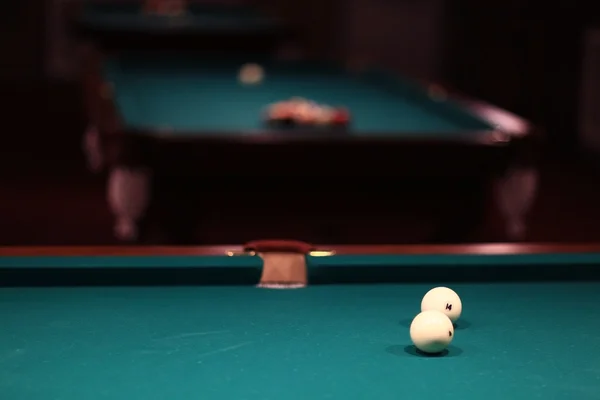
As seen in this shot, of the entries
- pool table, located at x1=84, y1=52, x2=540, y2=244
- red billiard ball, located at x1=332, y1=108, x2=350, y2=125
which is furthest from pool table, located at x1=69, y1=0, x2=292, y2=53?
red billiard ball, located at x1=332, y1=108, x2=350, y2=125

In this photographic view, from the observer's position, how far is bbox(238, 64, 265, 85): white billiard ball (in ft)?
16.9

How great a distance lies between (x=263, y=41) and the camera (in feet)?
22.7

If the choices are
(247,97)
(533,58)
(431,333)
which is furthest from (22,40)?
(431,333)

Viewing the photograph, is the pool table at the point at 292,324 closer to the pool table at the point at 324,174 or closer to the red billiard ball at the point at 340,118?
the pool table at the point at 324,174

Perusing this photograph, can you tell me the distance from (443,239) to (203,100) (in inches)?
51.8

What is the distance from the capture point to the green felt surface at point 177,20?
6.95 m

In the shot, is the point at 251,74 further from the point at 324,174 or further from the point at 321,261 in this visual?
the point at 321,261

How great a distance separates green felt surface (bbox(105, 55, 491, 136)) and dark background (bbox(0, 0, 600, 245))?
618 mm

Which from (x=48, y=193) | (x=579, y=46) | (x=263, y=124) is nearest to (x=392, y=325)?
(x=263, y=124)

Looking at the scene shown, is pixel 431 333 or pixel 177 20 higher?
pixel 177 20

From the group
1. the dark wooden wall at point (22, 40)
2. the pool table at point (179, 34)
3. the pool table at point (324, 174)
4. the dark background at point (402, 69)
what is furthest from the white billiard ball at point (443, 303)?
the dark wooden wall at point (22, 40)

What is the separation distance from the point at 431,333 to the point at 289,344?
7.7 inches

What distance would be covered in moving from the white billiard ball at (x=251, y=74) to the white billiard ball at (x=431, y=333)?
360 centimetres

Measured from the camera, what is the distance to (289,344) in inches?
62.9
